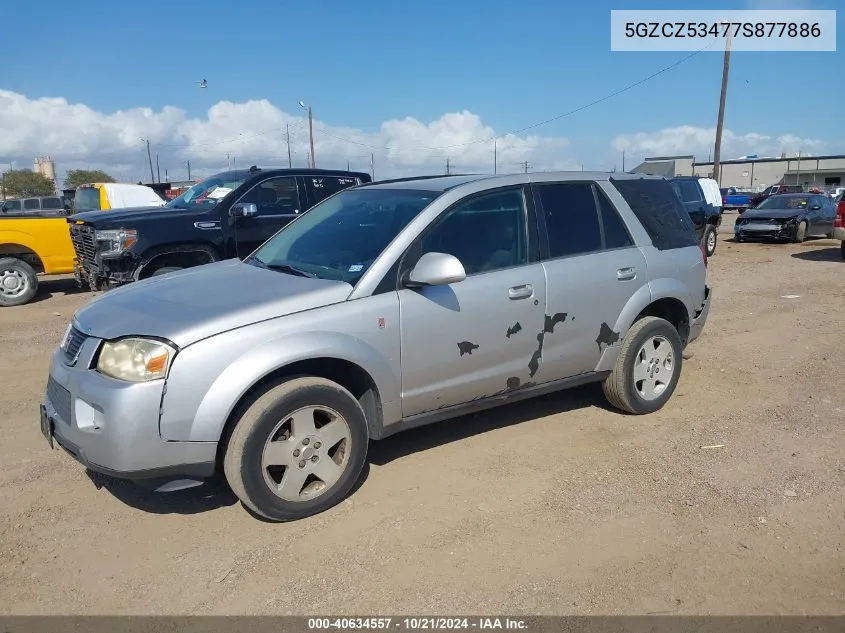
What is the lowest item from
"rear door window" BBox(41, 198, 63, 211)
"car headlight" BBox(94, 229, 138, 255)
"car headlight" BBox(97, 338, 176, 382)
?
"car headlight" BBox(97, 338, 176, 382)

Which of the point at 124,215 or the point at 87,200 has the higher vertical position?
the point at 87,200

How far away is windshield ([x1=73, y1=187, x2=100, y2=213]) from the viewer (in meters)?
13.8

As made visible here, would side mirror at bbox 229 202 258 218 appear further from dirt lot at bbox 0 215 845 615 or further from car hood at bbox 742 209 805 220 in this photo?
car hood at bbox 742 209 805 220

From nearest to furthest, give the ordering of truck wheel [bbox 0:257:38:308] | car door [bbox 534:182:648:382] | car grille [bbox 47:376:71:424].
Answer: car grille [bbox 47:376:71:424]
car door [bbox 534:182:648:382]
truck wheel [bbox 0:257:38:308]

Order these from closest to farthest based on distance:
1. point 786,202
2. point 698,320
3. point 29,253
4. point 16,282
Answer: point 698,320
point 16,282
point 29,253
point 786,202

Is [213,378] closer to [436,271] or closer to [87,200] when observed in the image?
[436,271]

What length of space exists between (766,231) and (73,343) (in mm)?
19170

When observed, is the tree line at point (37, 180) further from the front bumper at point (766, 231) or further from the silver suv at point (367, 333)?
the silver suv at point (367, 333)

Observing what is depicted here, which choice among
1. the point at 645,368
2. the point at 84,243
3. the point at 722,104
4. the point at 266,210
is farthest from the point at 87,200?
the point at 722,104

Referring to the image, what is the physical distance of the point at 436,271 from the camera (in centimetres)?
370

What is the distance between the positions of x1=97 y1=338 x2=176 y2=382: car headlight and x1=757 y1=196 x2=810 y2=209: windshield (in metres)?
20.1

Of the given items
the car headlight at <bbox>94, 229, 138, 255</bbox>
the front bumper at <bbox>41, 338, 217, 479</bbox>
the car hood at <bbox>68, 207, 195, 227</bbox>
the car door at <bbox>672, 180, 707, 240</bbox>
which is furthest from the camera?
the car door at <bbox>672, 180, 707, 240</bbox>

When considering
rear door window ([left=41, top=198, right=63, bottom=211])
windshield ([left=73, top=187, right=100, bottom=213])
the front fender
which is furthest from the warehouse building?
the front fender

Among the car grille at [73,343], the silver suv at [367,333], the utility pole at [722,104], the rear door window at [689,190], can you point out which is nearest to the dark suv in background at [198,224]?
the silver suv at [367,333]
